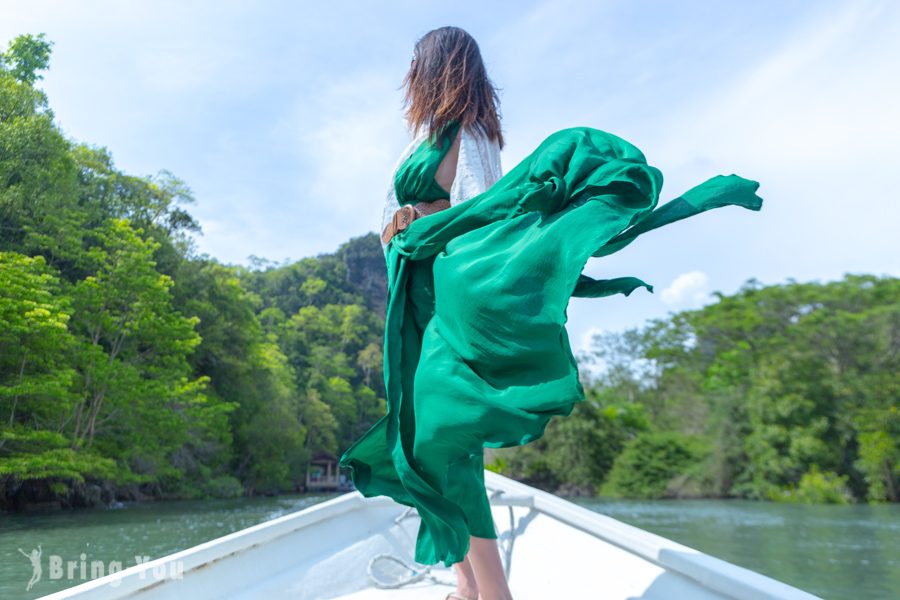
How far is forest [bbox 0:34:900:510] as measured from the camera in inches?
403

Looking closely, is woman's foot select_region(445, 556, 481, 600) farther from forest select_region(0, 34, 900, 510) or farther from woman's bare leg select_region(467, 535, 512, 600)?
forest select_region(0, 34, 900, 510)

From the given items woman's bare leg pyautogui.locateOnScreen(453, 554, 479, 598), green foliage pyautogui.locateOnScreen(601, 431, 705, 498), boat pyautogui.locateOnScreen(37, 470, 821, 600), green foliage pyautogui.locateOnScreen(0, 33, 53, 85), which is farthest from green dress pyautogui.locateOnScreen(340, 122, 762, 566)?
green foliage pyautogui.locateOnScreen(601, 431, 705, 498)

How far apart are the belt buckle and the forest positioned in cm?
910

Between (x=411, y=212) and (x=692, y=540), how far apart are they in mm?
8392

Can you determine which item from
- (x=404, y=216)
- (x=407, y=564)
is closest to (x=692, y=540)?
(x=407, y=564)

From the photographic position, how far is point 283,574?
178 centimetres


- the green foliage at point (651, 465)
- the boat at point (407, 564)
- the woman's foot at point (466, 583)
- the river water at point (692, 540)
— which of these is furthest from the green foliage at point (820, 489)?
the woman's foot at point (466, 583)

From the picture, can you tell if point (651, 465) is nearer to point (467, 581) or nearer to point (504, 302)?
point (467, 581)

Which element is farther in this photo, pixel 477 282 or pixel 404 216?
pixel 404 216

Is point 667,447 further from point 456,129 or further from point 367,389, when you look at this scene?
point 456,129

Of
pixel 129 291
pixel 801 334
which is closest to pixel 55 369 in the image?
pixel 129 291

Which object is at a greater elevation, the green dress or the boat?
the green dress

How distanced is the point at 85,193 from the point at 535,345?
15.3m

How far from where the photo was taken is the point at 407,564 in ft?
6.36
